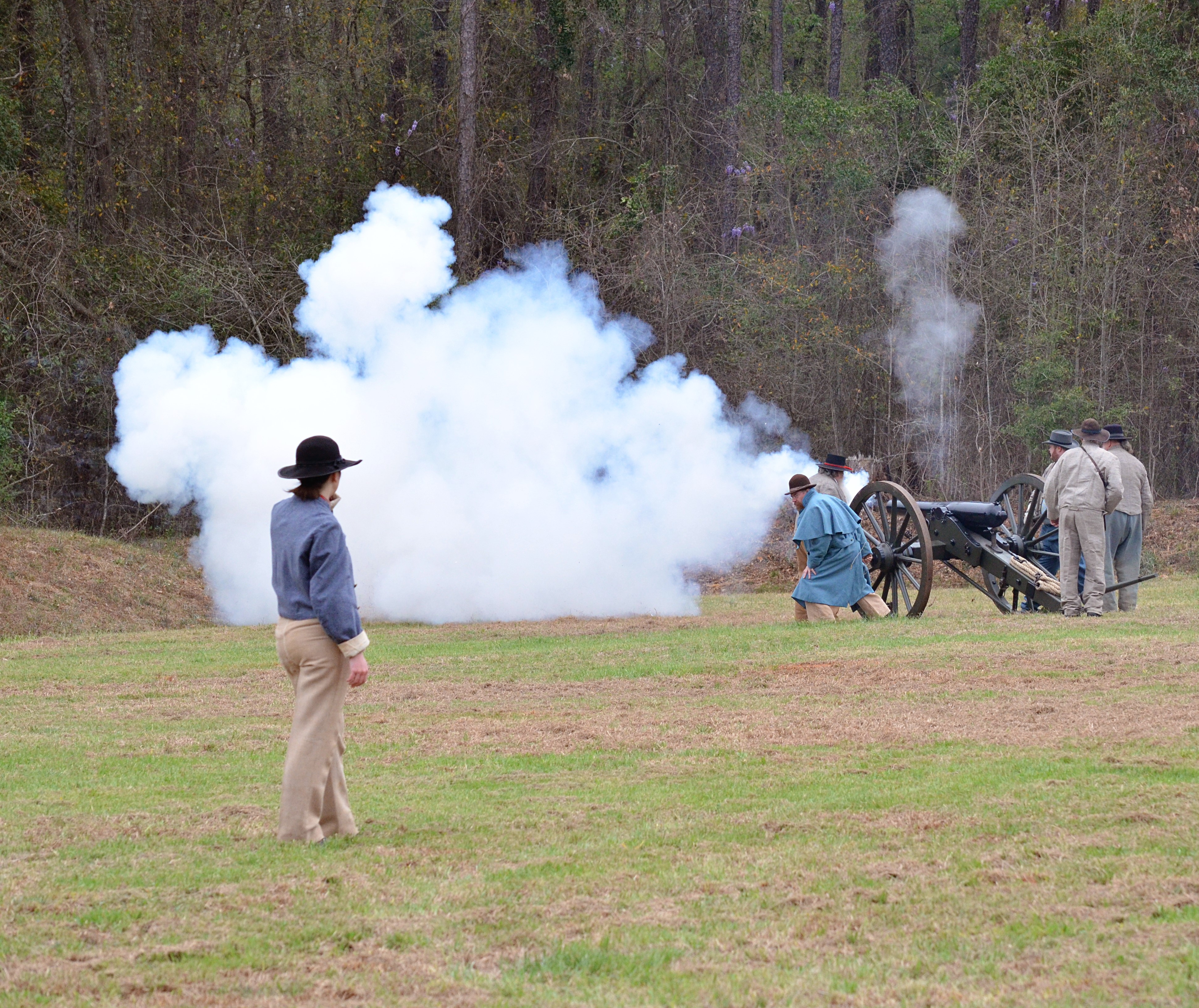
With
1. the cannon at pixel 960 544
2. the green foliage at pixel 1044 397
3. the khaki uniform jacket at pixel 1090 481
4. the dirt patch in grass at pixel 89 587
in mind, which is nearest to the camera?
the khaki uniform jacket at pixel 1090 481

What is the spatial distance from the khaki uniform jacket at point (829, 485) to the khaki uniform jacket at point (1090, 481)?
240cm

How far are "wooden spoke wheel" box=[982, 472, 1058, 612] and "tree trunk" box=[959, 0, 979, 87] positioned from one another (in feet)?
62.2

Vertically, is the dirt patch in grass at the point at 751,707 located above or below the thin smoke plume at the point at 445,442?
below

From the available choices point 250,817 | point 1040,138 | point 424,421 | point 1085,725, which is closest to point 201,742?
point 250,817

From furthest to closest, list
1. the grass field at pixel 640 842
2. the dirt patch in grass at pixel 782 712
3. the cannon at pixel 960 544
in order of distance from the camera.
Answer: the cannon at pixel 960 544
the dirt patch in grass at pixel 782 712
the grass field at pixel 640 842

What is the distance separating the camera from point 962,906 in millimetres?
4336

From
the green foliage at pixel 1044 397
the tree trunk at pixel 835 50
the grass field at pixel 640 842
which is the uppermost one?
the tree trunk at pixel 835 50

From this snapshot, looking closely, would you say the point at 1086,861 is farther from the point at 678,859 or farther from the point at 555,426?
the point at 555,426

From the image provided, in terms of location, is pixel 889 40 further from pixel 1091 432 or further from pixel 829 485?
pixel 1091 432

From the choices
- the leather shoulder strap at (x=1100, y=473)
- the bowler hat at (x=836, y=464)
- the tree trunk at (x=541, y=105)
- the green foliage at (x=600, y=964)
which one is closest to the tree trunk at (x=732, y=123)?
the tree trunk at (x=541, y=105)

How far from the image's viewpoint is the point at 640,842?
5336mm

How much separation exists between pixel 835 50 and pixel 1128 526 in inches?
812

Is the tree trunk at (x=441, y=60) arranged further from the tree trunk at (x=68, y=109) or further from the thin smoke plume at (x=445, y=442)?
the thin smoke plume at (x=445, y=442)

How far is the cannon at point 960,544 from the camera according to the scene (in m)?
13.2
